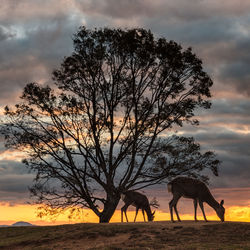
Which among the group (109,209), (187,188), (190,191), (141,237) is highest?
(187,188)

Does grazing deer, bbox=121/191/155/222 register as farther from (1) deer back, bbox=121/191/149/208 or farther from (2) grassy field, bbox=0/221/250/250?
(2) grassy field, bbox=0/221/250/250

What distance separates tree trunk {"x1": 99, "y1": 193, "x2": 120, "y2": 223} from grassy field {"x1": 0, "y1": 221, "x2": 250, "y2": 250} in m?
5.76

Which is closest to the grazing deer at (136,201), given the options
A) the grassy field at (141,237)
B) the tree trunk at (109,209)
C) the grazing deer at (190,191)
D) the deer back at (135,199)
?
the deer back at (135,199)

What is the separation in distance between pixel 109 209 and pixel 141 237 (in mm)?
11308

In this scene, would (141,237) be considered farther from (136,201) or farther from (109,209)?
(109,209)

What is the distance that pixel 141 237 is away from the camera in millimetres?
22672

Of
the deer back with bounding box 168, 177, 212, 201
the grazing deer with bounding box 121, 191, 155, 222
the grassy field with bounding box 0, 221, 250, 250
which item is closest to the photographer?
the grassy field with bounding box 0, 221, 250, 250

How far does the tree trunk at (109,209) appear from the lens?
110ft

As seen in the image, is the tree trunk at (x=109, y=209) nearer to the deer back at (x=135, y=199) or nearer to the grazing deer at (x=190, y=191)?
the deer back at (x=135, y=199)

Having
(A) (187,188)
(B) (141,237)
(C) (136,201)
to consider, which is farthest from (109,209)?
(B) (141,237)

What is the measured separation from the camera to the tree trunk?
110 feet

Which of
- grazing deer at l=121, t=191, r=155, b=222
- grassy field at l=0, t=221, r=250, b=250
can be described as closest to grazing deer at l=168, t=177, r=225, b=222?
grassy field at l=0, t=221, r=250, b=250

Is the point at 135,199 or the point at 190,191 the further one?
the point at 135,199

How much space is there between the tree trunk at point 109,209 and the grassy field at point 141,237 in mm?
5760
